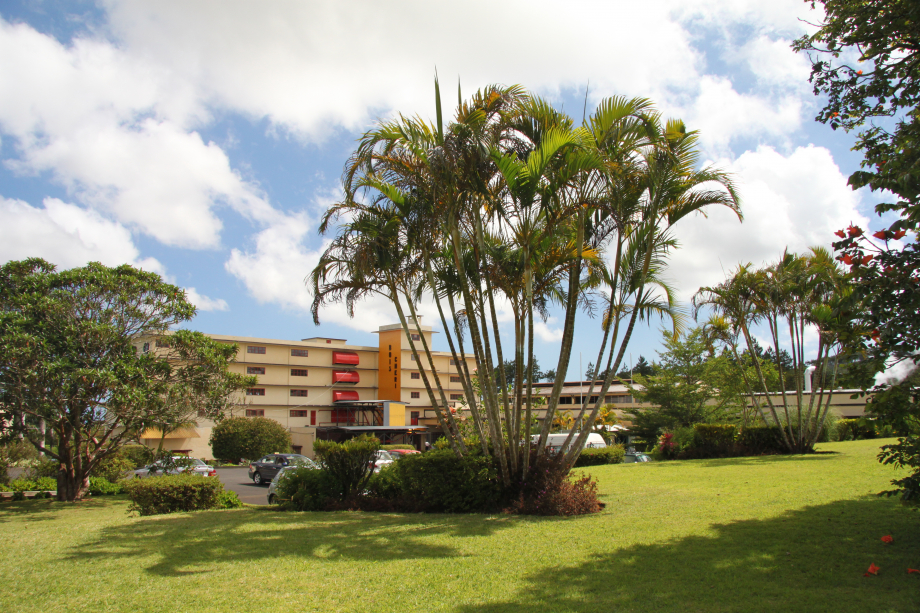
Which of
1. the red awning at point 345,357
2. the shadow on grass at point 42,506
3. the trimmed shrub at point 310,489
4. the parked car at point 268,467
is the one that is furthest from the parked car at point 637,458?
the red awning at point 345,357

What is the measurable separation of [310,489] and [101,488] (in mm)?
10974

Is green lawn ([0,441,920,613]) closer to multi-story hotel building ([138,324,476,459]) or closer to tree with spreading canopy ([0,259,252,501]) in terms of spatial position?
tree with spreading canopy ([0,259,252,501])

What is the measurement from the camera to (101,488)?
18.8 meters

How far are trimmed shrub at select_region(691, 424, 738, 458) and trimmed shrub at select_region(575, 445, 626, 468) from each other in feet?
12.2

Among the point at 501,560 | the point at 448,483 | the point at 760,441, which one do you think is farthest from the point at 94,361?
the point at 760,441

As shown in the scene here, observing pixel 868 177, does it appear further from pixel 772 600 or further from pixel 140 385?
pixel 140 385

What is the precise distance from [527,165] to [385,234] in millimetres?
3315

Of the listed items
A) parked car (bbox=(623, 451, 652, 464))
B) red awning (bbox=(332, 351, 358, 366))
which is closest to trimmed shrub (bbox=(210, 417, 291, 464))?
red awning (bbox=(332, 351, 358, 366))

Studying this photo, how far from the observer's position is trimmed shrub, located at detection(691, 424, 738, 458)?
71.1ft

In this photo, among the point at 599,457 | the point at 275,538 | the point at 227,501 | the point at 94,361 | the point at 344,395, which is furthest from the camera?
the point at 344,395

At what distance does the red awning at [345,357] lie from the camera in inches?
2103

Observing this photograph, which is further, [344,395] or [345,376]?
[345,376]

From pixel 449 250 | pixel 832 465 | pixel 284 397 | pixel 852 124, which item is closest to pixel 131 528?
pixel 449 250

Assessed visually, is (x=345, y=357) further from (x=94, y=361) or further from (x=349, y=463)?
(x=349, y=463)
